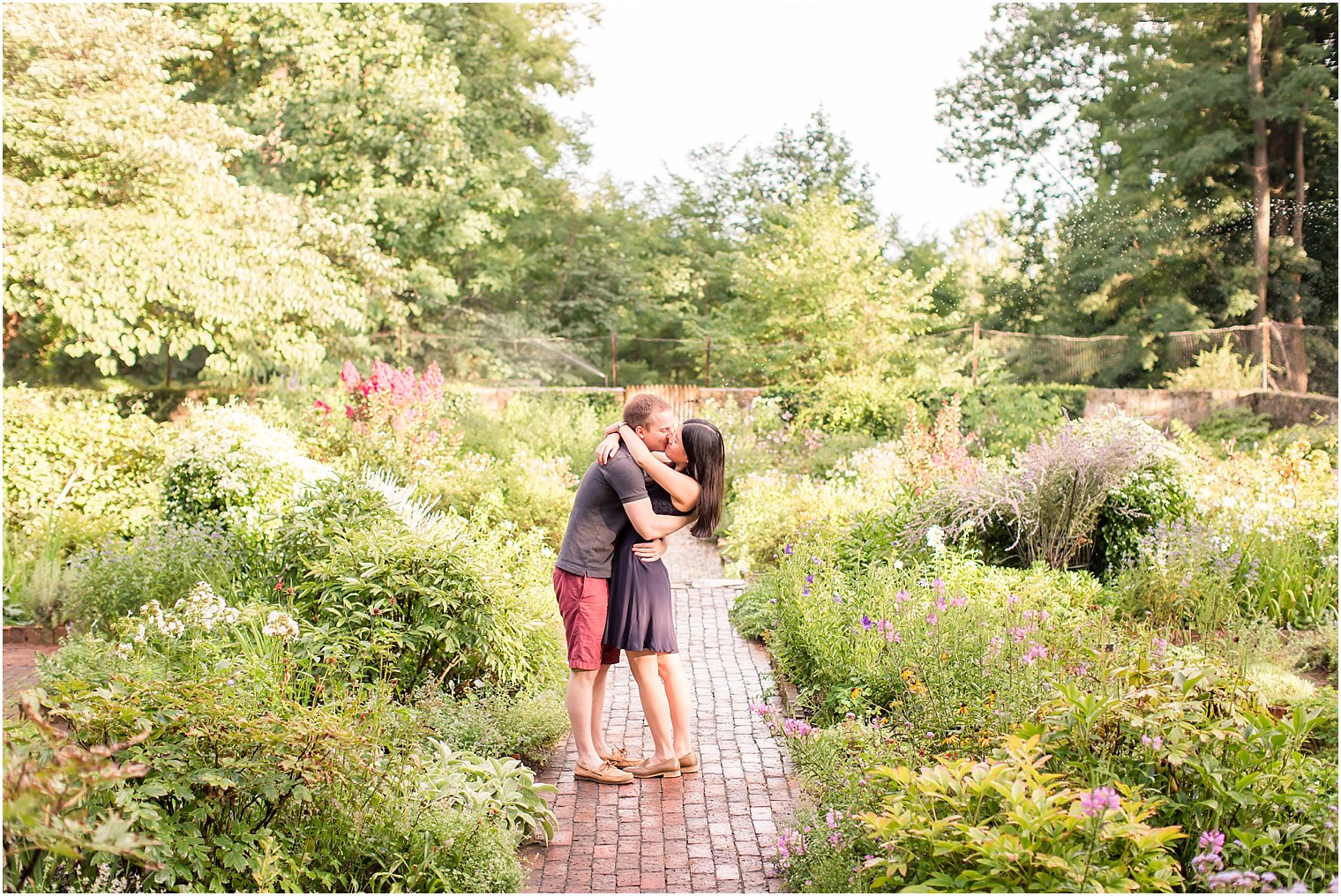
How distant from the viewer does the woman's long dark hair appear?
14.3 ft

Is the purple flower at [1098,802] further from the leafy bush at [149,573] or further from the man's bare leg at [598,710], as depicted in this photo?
the leafy bush at [149,573]

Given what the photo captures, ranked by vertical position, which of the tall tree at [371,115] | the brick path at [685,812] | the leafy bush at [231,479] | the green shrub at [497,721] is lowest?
the brick path at [685,812]

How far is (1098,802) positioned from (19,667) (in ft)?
20.2

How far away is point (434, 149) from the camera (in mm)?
17406

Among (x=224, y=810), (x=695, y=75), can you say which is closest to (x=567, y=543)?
(x=224, y=810)

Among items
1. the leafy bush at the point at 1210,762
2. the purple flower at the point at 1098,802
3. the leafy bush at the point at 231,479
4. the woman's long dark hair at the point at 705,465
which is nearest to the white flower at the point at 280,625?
the woman's long dark hair at the point at 705,465

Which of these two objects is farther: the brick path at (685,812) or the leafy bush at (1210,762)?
the brick path at (685,812)

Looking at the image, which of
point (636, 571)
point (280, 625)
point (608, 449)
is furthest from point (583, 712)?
point (280, 625)

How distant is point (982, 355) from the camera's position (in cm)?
2078

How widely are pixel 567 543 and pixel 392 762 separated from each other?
1279 millimetres

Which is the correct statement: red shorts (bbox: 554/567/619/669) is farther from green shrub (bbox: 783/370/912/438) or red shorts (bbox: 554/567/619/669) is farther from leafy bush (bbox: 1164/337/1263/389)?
leafy bush (bbox: 1164/337/1263/389)

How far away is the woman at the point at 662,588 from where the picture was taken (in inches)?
169

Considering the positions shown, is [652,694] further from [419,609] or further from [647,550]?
[419,609]

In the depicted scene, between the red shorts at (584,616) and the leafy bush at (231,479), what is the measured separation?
3623 mm
